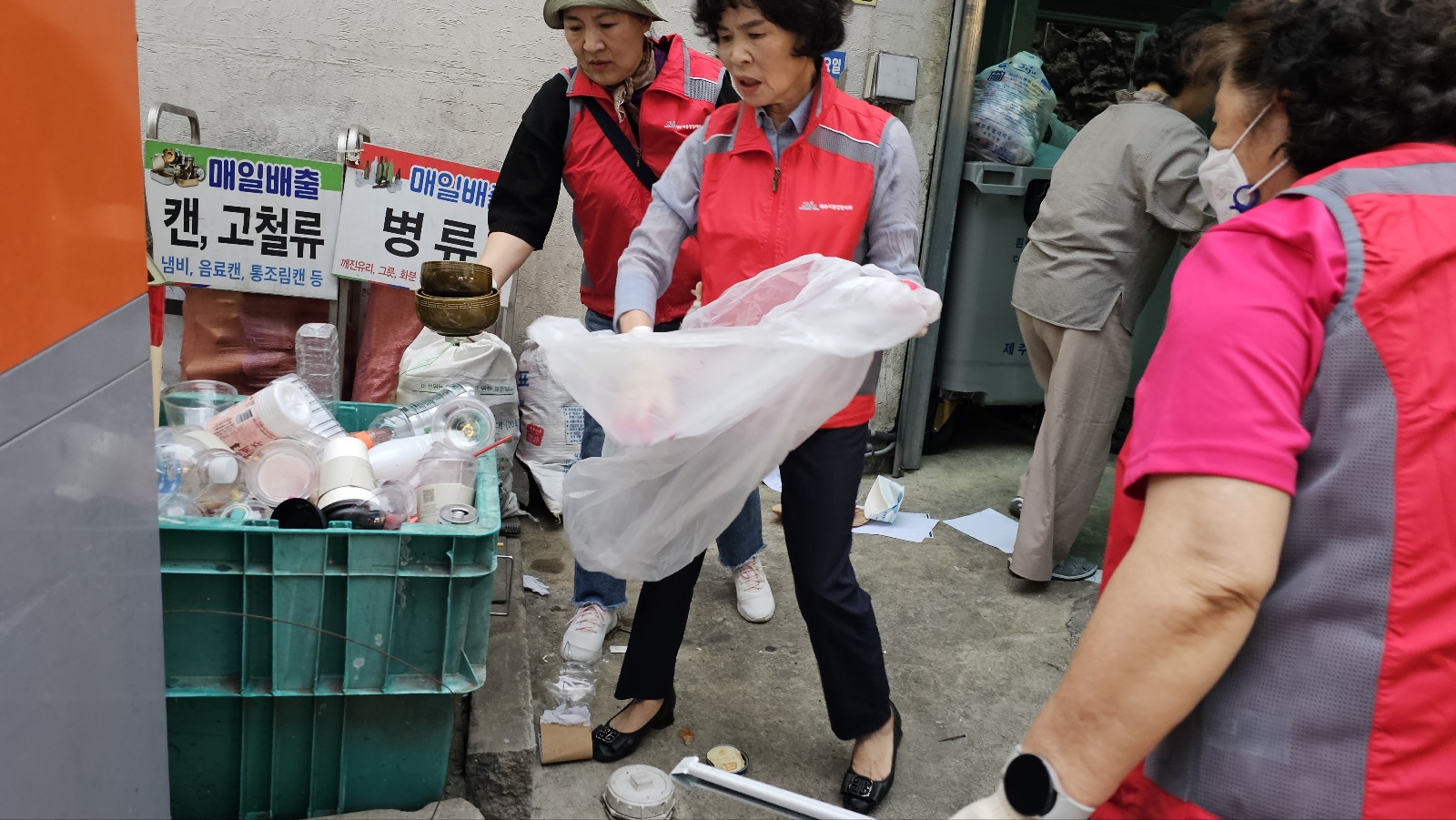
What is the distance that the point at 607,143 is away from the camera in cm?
291

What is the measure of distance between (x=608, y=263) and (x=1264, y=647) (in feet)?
7.37

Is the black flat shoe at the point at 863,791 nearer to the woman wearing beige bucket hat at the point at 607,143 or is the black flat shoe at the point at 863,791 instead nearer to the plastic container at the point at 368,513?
the woman wearing beige bucket hat at the point at 607,143

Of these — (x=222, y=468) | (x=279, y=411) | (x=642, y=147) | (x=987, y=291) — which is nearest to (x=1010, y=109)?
(x=987, y=291)

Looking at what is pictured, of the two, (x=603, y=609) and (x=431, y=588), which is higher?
(x=431, y=588)

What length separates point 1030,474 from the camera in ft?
13.1

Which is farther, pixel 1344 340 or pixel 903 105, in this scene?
pixel 903 105

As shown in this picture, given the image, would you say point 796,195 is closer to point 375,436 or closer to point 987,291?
point 375,436

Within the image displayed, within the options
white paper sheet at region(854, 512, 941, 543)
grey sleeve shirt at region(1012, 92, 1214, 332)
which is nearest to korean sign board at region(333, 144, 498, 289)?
white paper sheet at region(854, 512, 941, 543)

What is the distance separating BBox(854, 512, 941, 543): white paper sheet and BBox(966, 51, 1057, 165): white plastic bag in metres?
1.61

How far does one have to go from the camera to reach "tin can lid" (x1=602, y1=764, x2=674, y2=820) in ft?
8.21

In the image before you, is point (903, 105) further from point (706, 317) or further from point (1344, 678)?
point (1344, 678)

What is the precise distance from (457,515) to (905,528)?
260cm

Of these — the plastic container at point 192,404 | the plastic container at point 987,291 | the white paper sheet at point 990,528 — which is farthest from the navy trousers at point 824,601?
the plastic container at point 987,291

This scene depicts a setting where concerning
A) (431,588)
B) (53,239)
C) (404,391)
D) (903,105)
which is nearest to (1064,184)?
(903,105)
